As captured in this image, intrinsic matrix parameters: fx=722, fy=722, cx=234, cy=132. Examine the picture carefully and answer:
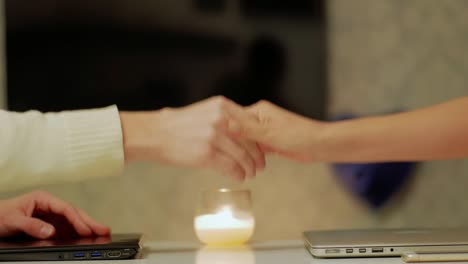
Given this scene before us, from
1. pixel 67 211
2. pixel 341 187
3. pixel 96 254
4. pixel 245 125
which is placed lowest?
pixel 96 254

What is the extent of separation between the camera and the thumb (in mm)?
1131

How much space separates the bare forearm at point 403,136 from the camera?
3.54 ft

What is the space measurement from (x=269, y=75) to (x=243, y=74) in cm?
6

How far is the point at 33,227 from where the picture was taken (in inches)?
44.5

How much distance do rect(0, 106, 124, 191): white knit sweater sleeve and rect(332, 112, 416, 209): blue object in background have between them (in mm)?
709

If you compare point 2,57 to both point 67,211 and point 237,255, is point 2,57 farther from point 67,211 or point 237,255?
point 237,255

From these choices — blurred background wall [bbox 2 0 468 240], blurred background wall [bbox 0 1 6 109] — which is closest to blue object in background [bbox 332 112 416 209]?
blurred background wall [bbox 2 0 468 240]

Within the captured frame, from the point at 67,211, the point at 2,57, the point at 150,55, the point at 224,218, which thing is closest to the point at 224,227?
the point at 224,218

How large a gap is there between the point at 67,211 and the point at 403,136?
1.80 ft

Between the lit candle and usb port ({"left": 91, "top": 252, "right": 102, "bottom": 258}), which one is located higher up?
the lit candle

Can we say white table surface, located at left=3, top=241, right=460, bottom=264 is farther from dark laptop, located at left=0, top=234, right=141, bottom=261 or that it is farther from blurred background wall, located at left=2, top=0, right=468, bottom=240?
blurred background wall, located at left=2, top=0, right=468, bottom=240

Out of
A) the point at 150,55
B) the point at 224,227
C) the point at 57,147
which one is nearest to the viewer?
the point at 57,147

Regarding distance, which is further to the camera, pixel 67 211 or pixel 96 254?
pixel 67 211

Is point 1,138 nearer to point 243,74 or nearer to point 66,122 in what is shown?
point 66,122
